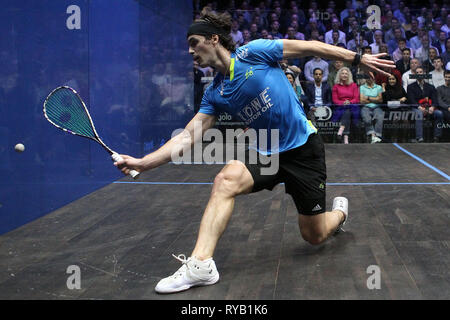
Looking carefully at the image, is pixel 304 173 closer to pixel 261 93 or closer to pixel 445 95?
pixel 261 93

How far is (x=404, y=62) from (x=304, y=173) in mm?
7082

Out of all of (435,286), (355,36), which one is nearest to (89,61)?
(435,286)

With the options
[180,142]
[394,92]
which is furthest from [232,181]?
[394,92]

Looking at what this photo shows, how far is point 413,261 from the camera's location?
269cm

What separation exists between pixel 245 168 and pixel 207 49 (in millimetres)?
507

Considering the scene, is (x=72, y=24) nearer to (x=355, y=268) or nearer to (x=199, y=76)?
(x=355, y=268)

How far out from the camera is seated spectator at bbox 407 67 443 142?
9031mm

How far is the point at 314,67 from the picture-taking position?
9.08 m

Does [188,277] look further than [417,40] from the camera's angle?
No

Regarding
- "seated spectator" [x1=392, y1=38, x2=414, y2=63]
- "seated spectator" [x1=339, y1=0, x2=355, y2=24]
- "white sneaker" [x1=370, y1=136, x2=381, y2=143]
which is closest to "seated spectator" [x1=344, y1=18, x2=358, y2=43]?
"seated spectator" [x1=339, y1=0, x2=355, y2=24]

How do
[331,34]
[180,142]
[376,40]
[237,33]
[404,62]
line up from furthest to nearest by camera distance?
[237,33] < [331,34] < [376,40] < [404,62] < [180,142]

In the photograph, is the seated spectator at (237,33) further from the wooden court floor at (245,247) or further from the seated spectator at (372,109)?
the wooden court floor at (245,247)

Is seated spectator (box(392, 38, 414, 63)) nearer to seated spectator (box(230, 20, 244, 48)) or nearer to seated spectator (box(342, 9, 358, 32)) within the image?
seated spectator (box(342, 9, 358, 32))

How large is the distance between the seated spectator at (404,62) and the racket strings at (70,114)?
727 centimetres
